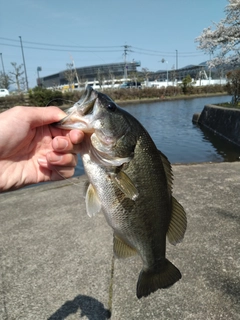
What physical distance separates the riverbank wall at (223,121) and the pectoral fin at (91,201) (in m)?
12.7

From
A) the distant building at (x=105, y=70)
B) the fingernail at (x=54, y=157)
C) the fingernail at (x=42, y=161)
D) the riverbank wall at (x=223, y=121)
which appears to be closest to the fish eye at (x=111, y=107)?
the fingernail at (x=54, y=157)

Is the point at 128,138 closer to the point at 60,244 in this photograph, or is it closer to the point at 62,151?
the point at 62,151

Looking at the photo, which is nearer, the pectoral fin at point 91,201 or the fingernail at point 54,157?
the pectoral fin at point 91,201

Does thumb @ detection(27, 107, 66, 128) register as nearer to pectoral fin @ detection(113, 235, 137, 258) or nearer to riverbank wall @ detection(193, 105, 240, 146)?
pectoral fin @ detection(113, 235, 137, 258)

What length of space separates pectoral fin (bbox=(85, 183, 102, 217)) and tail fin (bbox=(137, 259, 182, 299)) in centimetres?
57

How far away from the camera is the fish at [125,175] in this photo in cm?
167

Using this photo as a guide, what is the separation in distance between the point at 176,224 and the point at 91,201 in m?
0.63

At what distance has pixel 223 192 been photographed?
519 cm

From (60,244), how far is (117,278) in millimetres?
1106

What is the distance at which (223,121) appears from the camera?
15.9 meters

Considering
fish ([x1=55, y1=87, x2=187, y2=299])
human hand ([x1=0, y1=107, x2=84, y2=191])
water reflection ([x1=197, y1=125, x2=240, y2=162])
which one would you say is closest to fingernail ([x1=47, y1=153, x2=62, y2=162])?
human hand ([x1=0, y1=107, x2=84, y2=191])

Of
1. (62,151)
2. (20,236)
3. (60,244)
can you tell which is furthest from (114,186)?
(20,236)

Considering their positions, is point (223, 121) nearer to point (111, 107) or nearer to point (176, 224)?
point (176, 224)

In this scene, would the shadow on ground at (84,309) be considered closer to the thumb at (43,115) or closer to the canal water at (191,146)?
the thumb at (43,115)
